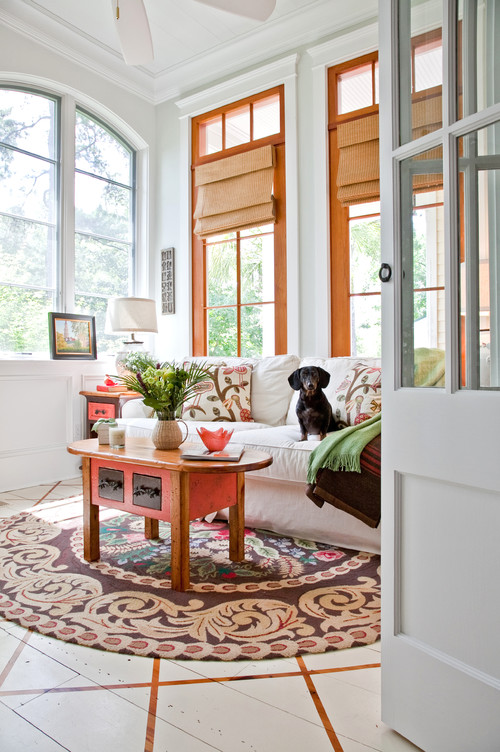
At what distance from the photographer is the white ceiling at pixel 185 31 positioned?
11.9ft

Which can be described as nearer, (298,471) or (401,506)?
(401,506)

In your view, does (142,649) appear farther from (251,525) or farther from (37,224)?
(37,224)

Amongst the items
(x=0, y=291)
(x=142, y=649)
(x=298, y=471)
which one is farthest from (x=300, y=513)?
(x=0, y=291)

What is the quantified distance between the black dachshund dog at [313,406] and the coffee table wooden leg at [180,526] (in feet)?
3.12

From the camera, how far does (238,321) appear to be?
4.30 metres

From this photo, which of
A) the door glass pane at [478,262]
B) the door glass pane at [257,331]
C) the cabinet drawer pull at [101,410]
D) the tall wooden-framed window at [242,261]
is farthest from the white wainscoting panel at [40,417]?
the door glass pane at [478,262]

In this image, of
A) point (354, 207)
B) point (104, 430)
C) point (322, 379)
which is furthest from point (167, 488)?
point (354, 207)

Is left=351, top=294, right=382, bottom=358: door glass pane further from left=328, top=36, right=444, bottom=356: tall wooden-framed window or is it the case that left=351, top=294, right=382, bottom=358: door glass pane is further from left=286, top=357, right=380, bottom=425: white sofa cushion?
left=286, top=357, right=380, bottom=425: white sofa cushion

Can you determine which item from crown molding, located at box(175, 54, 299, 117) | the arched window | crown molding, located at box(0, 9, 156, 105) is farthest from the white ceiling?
the arched window

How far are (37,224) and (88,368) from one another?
116cm

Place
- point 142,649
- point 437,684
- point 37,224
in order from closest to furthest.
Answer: point 437,684 → point 142,649 → point 37,224

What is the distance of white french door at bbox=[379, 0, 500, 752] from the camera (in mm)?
1097

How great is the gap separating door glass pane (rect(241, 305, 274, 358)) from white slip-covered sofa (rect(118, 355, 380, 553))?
0.72m

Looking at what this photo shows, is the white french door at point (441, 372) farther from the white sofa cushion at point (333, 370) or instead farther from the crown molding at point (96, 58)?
the crown molding at point (96, 58)
